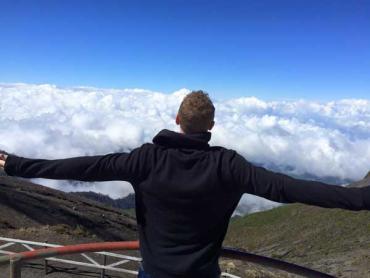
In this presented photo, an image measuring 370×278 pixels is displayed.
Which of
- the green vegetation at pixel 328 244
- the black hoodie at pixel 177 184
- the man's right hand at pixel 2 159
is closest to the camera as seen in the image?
the black hoodie at pixel 177 184

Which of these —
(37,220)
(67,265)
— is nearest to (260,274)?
(67,265)

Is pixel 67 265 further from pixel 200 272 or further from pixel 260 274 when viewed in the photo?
pixel 200 272

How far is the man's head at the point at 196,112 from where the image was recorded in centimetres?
369

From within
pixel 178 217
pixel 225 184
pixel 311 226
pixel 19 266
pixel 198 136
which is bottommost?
pixel 311 226

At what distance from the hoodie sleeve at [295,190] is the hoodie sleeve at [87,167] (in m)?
0.72

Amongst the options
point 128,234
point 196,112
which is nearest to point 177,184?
point 196,112

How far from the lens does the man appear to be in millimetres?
3631

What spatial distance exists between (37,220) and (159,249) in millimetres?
31119

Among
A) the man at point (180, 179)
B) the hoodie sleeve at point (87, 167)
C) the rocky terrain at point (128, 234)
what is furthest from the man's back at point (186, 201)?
the rocky terrain at point (128, 234)

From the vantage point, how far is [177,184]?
3670 millimetres

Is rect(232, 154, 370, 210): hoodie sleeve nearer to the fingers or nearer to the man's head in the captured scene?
the man's head

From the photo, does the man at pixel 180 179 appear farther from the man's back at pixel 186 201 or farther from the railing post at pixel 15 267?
the railing post at pixel 15 267

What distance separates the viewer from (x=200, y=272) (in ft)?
12.3

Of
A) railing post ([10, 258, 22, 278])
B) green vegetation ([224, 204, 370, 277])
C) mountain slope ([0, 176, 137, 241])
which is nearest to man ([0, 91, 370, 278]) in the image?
railing post ([10, 258, 22, 278])
